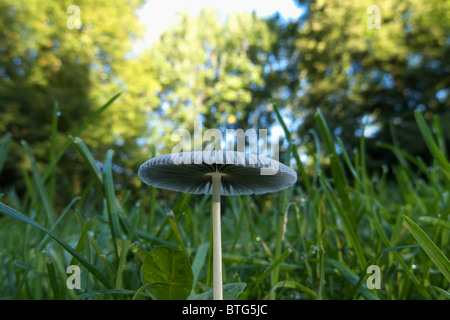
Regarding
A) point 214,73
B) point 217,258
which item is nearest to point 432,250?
point 217,258

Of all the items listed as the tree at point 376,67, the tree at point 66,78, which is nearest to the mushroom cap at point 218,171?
the tree at point 66,78

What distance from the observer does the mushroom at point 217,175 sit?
11.8 inches

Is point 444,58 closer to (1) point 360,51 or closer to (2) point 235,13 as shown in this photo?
(1) point 360,51

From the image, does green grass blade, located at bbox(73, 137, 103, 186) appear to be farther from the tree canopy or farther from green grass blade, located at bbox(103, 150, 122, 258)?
the tree canopy

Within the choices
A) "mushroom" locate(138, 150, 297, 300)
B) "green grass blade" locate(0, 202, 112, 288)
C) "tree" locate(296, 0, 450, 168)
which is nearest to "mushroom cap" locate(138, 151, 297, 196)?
"mushroom" locate(138, 150, 297, 300)

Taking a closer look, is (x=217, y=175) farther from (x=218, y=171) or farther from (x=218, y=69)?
(x=218, y=69)

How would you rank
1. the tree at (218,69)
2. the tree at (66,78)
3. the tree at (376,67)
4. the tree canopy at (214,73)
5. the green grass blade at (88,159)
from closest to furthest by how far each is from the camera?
the green grass blade at (88,159)
the tree at (66,78)
the tree canopy at (214,73)
the tree at (376,67)
the tree at (218,69)

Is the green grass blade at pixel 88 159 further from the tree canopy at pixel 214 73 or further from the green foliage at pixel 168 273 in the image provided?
the tree canopy at pixel 214 73

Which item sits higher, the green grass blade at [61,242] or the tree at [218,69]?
the tree at [218,69]

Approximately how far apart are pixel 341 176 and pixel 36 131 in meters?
7.39

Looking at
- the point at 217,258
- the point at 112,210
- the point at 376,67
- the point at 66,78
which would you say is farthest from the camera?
the point at 376,67

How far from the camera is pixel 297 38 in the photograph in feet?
33.9

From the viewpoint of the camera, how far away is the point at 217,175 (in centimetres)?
38

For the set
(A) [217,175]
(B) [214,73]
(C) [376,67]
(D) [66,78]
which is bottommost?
(A) [217,175]
